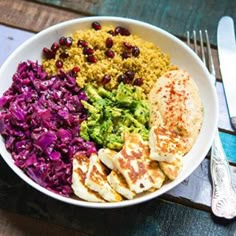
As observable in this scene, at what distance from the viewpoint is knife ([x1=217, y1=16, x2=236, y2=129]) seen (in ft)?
5.59

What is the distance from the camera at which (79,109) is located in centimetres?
156

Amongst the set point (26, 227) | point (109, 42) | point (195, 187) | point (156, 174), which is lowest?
point (26, 227)

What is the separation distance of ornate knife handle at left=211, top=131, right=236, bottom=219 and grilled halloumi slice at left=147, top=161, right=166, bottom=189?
205mm

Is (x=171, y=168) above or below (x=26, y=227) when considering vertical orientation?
above

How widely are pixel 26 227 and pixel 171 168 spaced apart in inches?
17.2

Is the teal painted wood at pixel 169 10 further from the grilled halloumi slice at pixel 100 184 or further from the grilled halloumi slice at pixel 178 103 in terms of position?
the grilled halloumi slice at pixel 100 184

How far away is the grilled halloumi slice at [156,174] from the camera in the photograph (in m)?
1.40

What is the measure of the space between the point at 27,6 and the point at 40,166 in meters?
0.72

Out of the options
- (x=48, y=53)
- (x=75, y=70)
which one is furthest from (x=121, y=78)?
(x=48, y=53)

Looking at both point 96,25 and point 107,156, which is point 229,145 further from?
point 96,25

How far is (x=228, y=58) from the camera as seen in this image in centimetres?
179

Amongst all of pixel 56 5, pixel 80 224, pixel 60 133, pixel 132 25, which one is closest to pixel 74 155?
pixel 60 133

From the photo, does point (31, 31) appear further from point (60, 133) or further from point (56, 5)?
point (60, 133)

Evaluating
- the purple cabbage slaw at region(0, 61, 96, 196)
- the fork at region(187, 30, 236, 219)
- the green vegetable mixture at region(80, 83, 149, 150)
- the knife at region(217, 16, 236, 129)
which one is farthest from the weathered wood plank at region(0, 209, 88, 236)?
the knife at region(217, 16, 236, 129)
